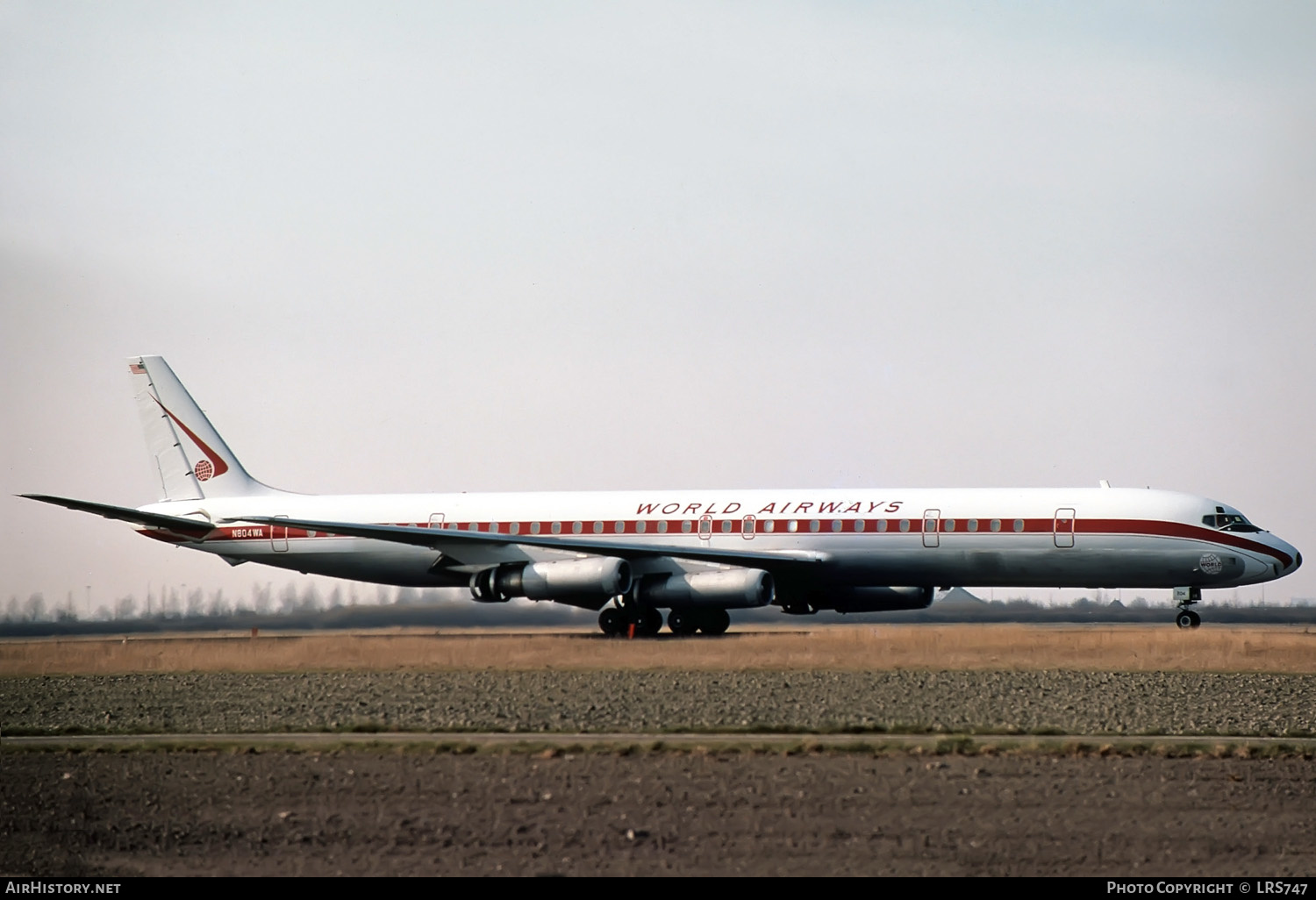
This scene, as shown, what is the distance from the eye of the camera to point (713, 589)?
34.0m

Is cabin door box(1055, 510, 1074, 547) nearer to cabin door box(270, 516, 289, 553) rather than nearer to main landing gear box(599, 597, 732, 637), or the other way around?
main landing gear box(599, 597, 732, 637)

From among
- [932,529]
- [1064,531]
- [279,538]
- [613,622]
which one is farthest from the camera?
[279,538]

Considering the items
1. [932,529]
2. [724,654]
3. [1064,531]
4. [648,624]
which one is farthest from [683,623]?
[1064,531]

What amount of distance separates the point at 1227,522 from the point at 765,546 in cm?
1092

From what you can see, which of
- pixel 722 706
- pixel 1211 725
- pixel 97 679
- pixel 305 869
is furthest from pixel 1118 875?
pixel 97 679

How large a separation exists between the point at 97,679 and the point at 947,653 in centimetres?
1592

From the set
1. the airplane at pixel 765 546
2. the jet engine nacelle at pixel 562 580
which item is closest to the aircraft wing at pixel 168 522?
the airplane at pixel 765 546

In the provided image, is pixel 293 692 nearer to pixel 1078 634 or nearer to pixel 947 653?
pixel 947 653

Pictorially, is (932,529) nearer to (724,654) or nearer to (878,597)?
(878,597)

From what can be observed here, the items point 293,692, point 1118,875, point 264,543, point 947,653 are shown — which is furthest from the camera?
point 264,543

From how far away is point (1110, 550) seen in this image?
34469 millimetres

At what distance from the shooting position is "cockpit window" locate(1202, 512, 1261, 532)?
114ft

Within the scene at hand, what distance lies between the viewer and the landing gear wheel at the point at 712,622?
123ft

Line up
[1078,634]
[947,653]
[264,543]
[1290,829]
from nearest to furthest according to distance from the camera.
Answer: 1. [1290,829]
2. [947,653]
3. [1078,634]
4. [264,543]
